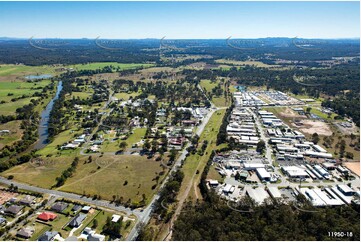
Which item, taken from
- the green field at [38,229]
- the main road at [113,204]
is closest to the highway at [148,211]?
the main road at [113,204]

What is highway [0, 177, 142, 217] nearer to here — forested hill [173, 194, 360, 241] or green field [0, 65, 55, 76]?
forested hill [173, 194, 360, 241]

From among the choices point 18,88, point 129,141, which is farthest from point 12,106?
point 129,141

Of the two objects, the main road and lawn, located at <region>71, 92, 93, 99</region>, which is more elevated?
lawn, located at <region>71, 92, 93, 99</region>

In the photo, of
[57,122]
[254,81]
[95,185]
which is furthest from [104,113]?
[254,81]

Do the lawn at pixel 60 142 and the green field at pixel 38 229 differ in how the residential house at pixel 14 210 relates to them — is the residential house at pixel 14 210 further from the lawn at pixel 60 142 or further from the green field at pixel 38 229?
the lawn at pixel 60 142

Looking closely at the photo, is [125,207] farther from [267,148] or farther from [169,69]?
[169,69]

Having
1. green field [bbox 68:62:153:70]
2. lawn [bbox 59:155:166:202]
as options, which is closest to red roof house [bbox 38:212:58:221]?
lawn [bbox 59:155:166:202]
